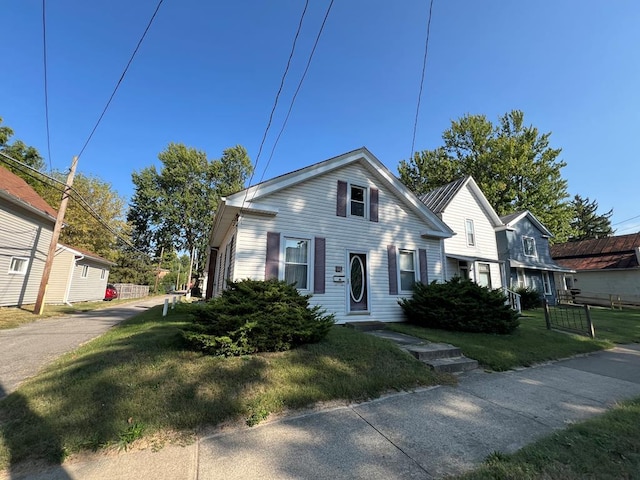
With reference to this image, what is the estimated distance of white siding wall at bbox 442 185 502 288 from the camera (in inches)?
619

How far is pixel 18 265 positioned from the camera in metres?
14.3

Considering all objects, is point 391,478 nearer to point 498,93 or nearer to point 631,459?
point 631,459

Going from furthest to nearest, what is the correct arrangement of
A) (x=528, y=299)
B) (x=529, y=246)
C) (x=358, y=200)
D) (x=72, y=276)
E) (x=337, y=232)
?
(x=529, y=246), (x=72, y=276), (x=528, y=299), (x=358, y=200), (x=337, y=232)

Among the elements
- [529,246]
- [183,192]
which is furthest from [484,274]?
[183,192]

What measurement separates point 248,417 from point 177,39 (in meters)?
9.33

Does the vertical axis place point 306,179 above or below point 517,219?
below

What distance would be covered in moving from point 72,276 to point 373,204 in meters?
20.1

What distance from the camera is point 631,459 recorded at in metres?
2.72

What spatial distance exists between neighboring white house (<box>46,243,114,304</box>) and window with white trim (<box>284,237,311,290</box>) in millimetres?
17108

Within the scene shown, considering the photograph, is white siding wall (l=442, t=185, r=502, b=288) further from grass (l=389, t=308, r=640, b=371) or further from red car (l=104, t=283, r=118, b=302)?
red car (l=104, t=283, r=118, b=302)

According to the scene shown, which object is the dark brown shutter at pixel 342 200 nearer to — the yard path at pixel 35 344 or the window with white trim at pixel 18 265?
the yard path at pixel 35 344

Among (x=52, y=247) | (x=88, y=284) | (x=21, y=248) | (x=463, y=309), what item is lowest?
(x=463, y=309)

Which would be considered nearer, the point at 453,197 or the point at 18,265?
the point at 18,265

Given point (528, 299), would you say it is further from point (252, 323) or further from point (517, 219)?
point (252, 323)
